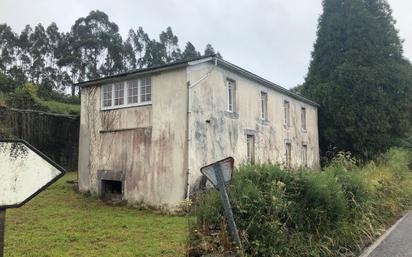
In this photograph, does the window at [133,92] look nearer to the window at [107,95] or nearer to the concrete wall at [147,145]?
the concrete wall at [147,145]

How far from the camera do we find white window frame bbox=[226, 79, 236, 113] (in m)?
17.3

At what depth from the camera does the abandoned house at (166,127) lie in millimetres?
14758

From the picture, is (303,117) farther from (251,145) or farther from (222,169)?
(222,169)

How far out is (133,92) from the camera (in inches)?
654

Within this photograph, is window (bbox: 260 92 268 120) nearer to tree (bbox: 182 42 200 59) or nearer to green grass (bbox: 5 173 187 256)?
green grass (bbox: 5 173 187 256)

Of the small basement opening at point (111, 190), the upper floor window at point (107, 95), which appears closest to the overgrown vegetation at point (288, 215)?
the small basement opening at point (111, 190)

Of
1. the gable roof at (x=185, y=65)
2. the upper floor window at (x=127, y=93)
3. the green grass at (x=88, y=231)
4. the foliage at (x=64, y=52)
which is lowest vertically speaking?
the green grass at (x=88, y=231)

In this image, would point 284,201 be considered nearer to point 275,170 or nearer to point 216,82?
point 275,170

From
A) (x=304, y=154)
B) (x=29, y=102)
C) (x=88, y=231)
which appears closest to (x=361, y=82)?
(x=304, y=154)

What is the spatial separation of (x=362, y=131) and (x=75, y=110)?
1974 centimetres

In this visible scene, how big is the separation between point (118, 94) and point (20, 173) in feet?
46.8

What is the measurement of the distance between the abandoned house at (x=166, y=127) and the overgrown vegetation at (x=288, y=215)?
615cm

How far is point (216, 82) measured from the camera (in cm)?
1641

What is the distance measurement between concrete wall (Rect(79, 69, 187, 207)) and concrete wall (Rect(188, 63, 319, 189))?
0.56 m
